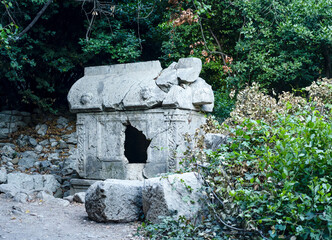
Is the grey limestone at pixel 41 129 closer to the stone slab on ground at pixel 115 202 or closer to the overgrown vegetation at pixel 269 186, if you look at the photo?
the stone slab on ground at pixel 115 202

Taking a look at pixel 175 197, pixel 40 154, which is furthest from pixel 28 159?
pixel 175 197

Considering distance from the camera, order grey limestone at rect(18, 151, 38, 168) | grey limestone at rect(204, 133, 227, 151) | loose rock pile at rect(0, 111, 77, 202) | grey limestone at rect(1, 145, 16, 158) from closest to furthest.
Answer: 1. grey limestone at rect(204, 133, 227, 151)
2. loose rock pile at rect(0, 111, 77, 202)
3. grey limestone at rect(18, 151, 38, 168)
4. grey limestone at rect(1, 145, 16, 158)

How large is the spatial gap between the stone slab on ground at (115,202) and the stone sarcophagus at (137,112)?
1.62 meters

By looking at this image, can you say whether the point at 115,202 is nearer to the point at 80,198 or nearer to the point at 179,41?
the point at 80,198

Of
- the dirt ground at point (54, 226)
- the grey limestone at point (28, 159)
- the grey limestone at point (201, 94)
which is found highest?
the grey limestone at point (201, 94)

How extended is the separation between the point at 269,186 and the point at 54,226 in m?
2.98

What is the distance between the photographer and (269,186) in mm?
3631

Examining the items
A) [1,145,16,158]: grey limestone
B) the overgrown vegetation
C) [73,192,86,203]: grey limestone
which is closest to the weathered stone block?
[73,192,86,203]: grey limestone

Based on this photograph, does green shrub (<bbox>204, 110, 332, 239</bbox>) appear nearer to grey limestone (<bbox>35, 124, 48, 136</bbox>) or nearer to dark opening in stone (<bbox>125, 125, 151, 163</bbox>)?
dark opening in stone (<bbox>125, 125, 151, 163</bbox>)

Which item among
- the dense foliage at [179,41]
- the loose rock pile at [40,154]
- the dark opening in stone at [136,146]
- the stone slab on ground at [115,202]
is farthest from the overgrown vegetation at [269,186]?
the dark opening in stone at [136,146]

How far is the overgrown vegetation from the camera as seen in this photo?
3326mm

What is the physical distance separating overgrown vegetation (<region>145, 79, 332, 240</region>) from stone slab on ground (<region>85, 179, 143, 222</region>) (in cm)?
72

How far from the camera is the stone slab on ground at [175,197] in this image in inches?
175

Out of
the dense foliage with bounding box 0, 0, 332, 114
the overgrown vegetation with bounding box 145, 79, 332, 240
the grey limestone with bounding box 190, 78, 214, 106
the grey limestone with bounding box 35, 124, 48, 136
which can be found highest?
the dense foliage with bounding box 0, 0, 332, 114
